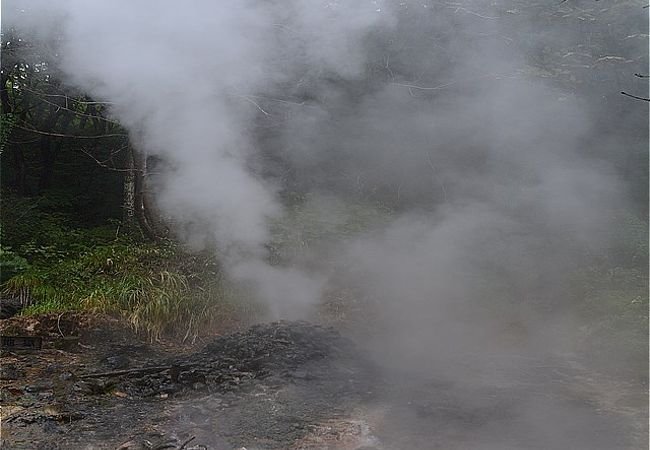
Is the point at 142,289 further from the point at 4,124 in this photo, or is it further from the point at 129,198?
the point at 4,124

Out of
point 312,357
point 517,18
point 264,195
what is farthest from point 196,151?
point 517,18

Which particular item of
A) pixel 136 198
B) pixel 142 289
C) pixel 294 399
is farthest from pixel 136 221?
pixel 294 399

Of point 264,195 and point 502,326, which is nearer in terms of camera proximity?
point 502,326

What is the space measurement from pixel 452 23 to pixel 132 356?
20.4 ft

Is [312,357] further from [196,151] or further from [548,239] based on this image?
[548,239]

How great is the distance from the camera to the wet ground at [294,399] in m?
2.95

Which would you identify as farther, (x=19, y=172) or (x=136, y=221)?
(x=19, y=172)

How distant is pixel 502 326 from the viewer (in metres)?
5.73

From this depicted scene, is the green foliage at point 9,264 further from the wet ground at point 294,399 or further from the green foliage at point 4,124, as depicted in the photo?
the green foliage at point 4,124

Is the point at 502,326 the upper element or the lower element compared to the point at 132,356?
upper

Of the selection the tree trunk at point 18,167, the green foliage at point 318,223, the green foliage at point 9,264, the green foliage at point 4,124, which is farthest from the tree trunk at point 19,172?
the green foliage at point 318,223

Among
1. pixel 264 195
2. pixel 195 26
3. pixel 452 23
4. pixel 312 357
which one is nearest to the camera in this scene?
pixel 312 357

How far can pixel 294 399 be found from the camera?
11.5 ft

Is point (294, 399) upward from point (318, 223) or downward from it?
downward
